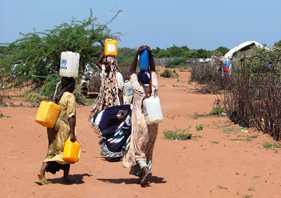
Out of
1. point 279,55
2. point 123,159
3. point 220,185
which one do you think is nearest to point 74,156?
point 123,159

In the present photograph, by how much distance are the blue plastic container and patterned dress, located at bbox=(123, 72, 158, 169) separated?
160 mm

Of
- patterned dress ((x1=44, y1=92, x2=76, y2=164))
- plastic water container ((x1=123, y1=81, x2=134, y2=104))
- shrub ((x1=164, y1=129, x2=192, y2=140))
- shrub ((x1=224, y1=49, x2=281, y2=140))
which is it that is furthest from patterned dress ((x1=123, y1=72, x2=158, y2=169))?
shrub ((x1=224, y1=49, x2=281, y2=140))

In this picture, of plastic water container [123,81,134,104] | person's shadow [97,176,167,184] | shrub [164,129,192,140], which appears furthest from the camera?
shrub [164,129,192,140]

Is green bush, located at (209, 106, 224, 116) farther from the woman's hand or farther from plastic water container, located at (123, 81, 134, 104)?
the woman's hand

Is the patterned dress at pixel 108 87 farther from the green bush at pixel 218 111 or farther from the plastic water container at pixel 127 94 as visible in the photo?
the green bush at pixel 218 111

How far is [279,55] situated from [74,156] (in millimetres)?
7251

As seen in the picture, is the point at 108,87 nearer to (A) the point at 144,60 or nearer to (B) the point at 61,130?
(A) the point at 144,60

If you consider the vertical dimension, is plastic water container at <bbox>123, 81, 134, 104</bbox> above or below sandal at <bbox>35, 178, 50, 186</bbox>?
above

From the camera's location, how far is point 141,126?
8.02 metres

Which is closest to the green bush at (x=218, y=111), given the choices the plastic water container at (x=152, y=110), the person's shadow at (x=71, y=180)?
the person's shadow at (x=71, y=180)

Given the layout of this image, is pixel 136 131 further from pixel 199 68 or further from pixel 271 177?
pixel 199 68

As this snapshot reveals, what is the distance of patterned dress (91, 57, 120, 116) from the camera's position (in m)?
10.8

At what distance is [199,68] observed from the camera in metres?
35.4

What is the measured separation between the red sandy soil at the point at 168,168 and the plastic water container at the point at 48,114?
80 centimetres
